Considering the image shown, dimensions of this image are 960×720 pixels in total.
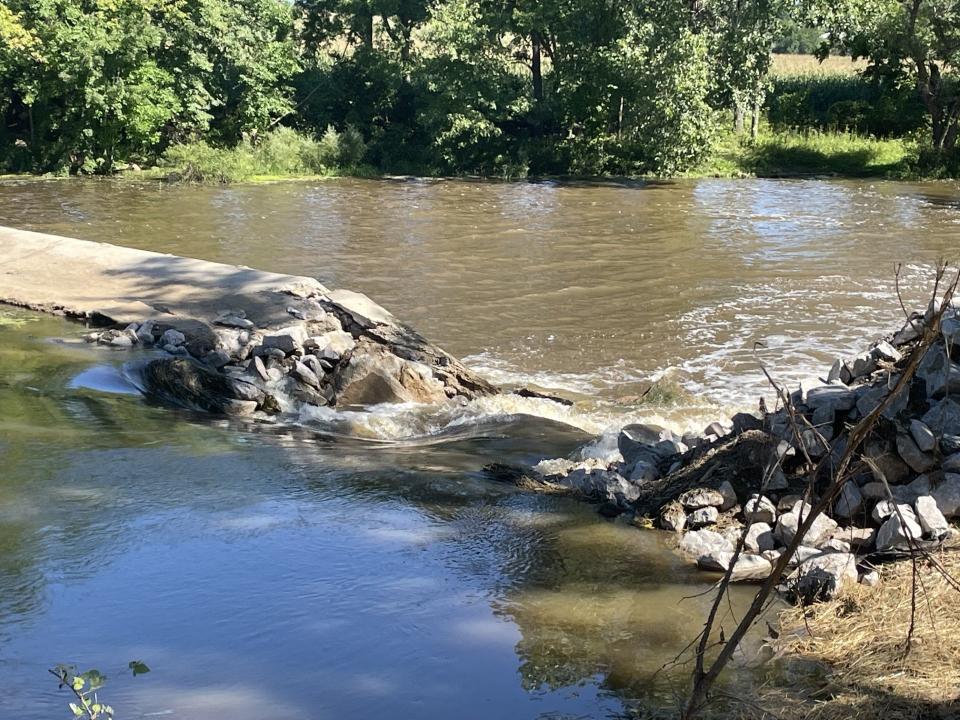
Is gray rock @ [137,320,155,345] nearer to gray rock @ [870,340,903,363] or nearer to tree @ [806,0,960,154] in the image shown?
gray rock @ [870,340,903,363]

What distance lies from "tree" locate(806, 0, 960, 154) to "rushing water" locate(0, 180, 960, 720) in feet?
63.6

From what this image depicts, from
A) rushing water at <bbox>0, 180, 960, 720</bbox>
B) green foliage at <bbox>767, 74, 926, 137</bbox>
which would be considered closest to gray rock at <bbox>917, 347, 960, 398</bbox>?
rushing water at <bbox>0, 180, 960, 720</bbox>

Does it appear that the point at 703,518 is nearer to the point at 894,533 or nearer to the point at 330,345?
the point at 894,533

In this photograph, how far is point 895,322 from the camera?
13.7 metres

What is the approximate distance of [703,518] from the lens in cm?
588

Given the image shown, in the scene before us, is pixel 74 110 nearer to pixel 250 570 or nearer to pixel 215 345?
pixel 215 345

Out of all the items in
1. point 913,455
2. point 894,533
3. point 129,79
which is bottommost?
point 894,533

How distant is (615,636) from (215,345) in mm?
6812

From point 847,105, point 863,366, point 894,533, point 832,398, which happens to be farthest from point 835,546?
point 847,105

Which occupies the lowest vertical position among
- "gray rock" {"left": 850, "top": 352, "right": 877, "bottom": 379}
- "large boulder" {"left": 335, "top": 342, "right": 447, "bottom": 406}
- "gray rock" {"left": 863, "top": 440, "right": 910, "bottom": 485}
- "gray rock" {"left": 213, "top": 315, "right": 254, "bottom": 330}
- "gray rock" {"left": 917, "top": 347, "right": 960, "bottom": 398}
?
"large boulder" {"left": 335, "top": 342, "right": 447, "bottom": 406}

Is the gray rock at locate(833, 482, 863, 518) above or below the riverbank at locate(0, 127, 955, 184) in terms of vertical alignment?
below

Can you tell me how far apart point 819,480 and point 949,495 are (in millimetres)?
694

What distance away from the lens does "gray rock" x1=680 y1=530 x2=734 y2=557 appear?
216 inches

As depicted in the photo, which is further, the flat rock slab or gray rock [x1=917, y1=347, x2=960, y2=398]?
the flat rock slab
